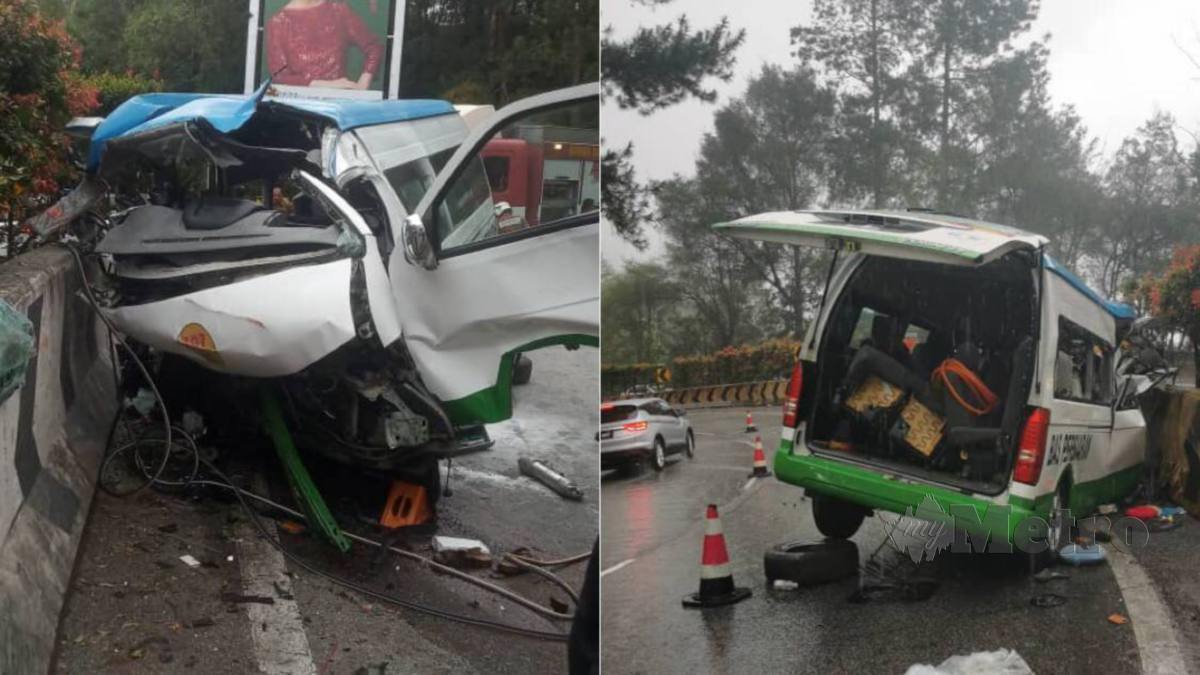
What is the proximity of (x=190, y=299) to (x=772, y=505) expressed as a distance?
266cm

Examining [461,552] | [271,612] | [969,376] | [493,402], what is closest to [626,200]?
[969,376]

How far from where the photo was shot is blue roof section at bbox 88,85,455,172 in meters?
3.92

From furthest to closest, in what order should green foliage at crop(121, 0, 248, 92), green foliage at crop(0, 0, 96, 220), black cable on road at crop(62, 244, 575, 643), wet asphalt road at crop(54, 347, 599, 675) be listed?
green foliage at crop(0, 0, 96, 220)
green foliage at crop(121, 0, 248, 92)
black cable on road at crop(62, 244, 575, 643)
wet asphalt road at crop(54, 347, 599, 675)

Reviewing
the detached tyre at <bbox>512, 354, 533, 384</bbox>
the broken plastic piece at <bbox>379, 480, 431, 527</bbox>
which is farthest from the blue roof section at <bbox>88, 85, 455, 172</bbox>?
the broken plastic piece at <bbox>379, 480, 431, 527</bbox>

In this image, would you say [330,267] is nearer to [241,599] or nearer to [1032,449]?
[241,599]

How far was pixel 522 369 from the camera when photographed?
3.58 m

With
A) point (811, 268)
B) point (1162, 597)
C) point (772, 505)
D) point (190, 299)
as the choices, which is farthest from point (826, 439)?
point (190, 299)

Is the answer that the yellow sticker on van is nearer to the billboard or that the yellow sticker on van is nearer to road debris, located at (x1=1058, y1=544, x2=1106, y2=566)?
the billboard

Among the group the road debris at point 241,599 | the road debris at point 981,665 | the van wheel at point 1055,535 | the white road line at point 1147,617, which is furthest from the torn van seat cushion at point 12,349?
the white road line at point 1147,617

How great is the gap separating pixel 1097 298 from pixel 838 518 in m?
0.51

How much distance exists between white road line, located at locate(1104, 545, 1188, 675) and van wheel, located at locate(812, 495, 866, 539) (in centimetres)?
36

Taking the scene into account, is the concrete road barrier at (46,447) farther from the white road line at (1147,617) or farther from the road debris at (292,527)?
the white road line at (1147,617)

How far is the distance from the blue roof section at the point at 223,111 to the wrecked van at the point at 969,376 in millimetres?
2101

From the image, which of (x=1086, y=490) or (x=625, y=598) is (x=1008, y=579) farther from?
(x=625, y=598)
